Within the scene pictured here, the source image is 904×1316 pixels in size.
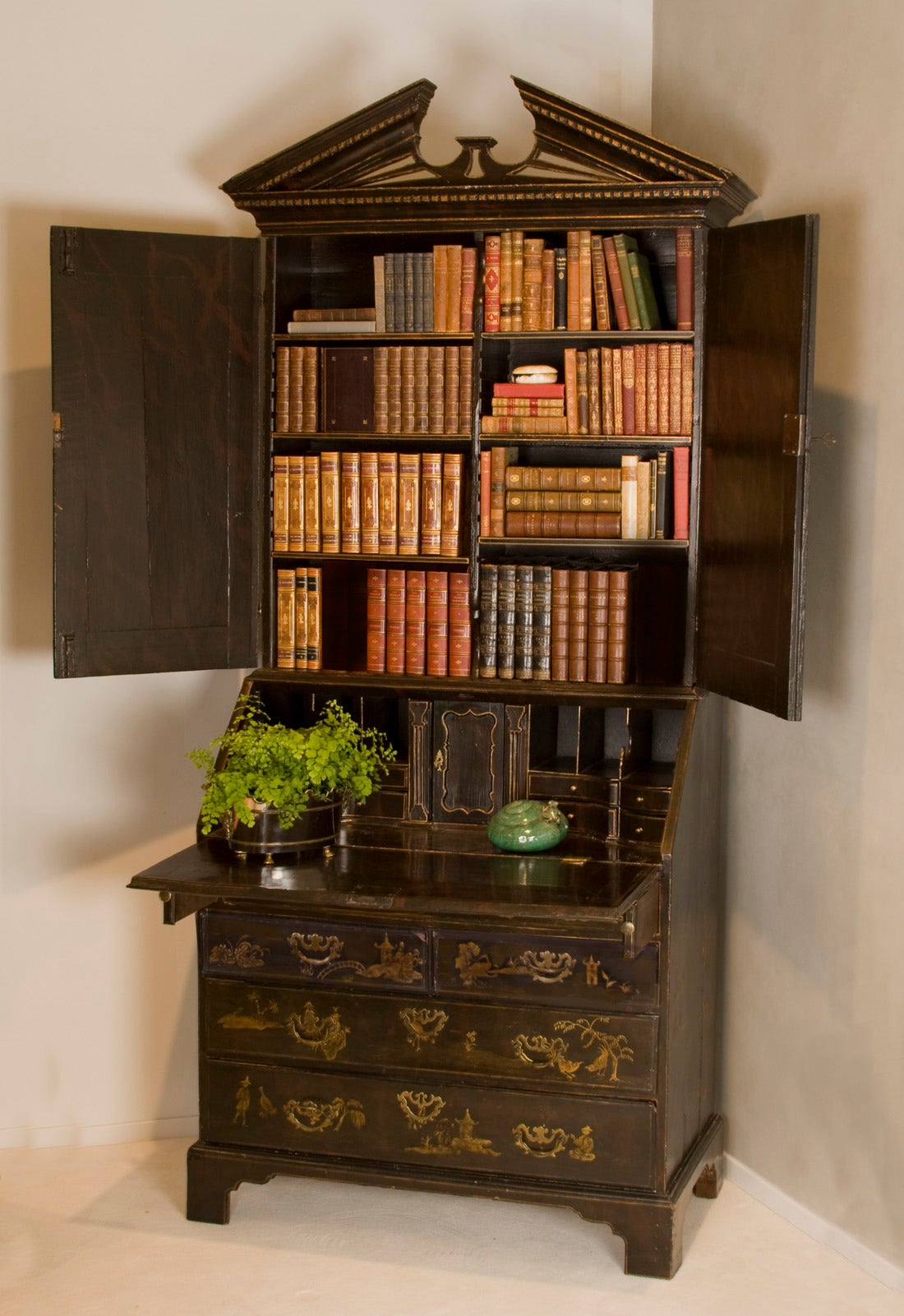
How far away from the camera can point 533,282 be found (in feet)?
10.7

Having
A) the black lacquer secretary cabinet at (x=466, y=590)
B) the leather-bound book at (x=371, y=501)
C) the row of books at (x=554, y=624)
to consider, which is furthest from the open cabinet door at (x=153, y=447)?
the row of books at (x=554, y=624)

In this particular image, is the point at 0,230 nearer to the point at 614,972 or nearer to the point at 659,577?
the point at 659,577

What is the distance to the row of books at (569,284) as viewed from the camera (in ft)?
10.6

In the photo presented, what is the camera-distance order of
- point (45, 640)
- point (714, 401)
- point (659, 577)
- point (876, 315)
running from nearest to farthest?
point (876, 315), point (714, 401), point (659, 577), point (45, 640)

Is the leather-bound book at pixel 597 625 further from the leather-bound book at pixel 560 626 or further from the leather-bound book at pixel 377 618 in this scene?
the leather-bound book at pixel 377 618

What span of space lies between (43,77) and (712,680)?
2.23m

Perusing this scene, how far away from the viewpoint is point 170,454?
3.30m

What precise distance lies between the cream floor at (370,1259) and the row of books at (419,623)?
1.30 m

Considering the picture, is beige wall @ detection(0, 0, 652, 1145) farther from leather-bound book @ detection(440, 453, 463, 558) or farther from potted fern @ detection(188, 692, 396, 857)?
leather-bound book @ detection(440, 453, 463, 558)

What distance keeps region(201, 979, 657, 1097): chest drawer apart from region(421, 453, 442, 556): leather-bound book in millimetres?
1068

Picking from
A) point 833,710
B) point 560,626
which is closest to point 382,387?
point 560,626

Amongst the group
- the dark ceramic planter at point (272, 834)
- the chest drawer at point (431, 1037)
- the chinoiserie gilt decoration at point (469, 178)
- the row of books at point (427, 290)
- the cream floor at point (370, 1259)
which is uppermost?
the chinoiserie gilt decoration at point (469, 178)

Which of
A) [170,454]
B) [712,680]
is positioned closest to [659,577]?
[712,680]

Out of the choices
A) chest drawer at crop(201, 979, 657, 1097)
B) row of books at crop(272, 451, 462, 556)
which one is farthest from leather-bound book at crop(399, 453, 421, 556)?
chest drawer at crop(201, 979, 657, 1097)
